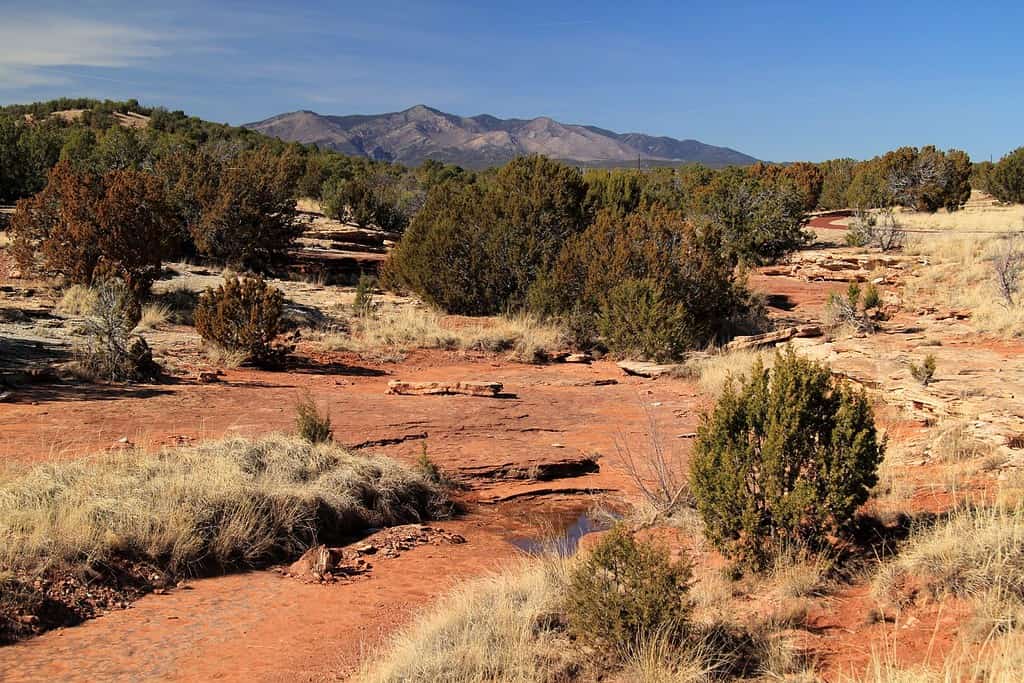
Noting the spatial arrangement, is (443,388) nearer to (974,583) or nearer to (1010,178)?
(974,583)

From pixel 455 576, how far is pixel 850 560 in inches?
121

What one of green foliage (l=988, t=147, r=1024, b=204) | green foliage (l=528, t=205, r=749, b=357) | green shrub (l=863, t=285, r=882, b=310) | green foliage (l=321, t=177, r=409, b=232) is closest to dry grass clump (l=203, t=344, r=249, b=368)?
green foliage (l=528, t=205, r=749, b=357)

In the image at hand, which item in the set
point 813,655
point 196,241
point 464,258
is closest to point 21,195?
point 196,241

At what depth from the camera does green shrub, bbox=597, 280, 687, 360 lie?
1579 cm

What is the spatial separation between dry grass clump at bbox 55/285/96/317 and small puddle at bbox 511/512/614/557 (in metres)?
11.3

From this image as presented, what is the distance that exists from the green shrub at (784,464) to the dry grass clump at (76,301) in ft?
43.5

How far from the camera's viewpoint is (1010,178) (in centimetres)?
4356

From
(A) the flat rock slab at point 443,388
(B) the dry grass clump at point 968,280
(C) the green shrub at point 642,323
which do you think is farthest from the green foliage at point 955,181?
(A) the flat rock slab at point 443,388

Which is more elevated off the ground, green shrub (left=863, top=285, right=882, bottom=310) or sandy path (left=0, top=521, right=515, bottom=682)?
green shrub (left=863, top=285, right=882, bottom=310)

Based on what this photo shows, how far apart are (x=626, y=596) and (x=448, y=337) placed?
1288 centimetres

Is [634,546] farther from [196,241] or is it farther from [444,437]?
[196,241]

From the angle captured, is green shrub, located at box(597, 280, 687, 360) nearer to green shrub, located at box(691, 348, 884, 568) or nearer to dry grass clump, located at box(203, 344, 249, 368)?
dry grass clump, located at box(203, 344, 249, 368)

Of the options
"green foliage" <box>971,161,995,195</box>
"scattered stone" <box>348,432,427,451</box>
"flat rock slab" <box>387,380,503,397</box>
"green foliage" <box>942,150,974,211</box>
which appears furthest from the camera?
"green foliage" <box>971,161,995,195</box>

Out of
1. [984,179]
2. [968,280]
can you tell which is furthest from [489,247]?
[984,179]
